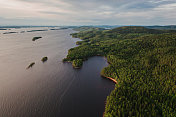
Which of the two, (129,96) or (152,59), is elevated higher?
(152,59)

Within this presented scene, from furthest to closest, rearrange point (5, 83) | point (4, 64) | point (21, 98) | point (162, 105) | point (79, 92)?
point (4, 64) → point (5, 83) → point (79, 92) → point (21, 98) → point (162, 105)

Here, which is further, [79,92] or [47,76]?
[47,76]

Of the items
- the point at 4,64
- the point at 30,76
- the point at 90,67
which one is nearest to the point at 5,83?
the point at 30,76

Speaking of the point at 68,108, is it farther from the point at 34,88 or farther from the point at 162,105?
the point at 162,105

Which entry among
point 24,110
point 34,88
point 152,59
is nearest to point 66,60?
point 34,88

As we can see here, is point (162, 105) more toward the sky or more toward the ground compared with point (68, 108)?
more toward the sky

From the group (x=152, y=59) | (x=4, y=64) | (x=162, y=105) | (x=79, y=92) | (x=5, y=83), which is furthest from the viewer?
(x=4, y=64)

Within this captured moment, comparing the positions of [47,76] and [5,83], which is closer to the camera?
[5,83]

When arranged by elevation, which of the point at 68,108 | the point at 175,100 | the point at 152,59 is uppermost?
the point at 152,59

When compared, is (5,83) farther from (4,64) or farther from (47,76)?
(4,64)
